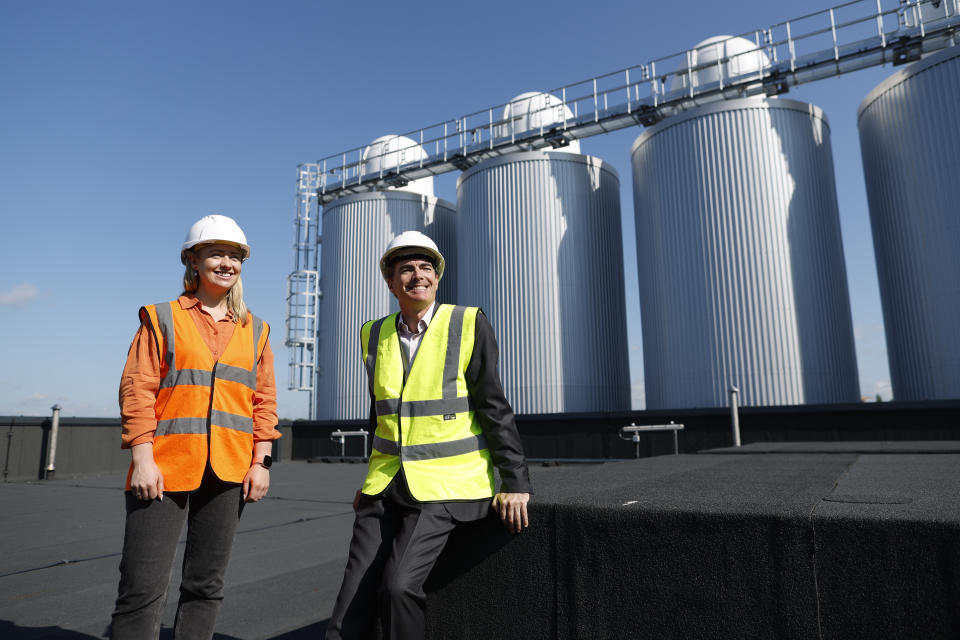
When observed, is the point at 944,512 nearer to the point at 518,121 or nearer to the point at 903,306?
the point at 903,306

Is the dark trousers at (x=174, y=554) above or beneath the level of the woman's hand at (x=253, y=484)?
beneath

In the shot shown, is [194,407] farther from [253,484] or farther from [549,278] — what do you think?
[549,278]

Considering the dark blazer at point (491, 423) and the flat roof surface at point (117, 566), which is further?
the flat roof surface at point (117, 566)

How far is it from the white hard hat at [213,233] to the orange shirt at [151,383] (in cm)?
26

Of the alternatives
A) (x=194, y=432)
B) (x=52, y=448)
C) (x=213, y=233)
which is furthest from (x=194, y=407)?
(x=52, y=448)

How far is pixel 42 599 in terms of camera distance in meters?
4.37

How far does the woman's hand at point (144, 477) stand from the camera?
2.41m

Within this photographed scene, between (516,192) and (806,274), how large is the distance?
8781 millimetres

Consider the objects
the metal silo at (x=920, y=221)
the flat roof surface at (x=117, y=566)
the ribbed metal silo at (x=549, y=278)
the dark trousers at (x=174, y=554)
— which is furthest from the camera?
the ribbed metal silo at (x=549, y=278)

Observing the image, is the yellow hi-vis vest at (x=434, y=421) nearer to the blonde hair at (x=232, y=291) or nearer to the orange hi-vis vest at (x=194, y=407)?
the orange hi-vis vest at (x=194, y=407)

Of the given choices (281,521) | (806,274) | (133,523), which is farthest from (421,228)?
(133,523)

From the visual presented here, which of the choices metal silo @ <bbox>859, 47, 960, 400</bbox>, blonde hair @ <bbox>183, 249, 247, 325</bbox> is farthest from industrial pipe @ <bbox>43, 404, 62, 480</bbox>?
metal silo @ <bbox>859, 47, 960, 400</bbox>

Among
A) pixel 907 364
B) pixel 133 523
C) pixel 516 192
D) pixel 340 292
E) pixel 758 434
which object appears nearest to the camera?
pixel 133 523

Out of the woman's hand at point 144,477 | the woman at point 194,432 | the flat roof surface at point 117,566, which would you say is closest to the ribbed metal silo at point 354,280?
the flat roof surface at point 117,566
